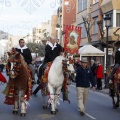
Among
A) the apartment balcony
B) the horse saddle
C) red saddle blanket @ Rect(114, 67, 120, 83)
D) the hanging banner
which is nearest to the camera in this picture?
the horse saddle

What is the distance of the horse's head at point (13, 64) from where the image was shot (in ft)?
44.4

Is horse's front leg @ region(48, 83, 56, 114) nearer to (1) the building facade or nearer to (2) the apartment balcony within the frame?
(2) the apartment balcony

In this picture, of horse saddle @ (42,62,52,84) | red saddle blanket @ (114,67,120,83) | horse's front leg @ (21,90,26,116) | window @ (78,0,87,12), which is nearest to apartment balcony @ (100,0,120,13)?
window @ (78,0,87,12)

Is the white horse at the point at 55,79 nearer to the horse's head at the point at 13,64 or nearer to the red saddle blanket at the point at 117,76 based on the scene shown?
the horse's head at the point at 13,64

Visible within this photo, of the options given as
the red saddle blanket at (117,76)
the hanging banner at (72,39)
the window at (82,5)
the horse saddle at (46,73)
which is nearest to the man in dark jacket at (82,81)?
the horse saddle at (46,73)

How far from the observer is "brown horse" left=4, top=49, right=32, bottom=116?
13.6m

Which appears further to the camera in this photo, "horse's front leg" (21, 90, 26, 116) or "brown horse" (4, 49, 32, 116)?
"horse's front leg" (21, 90, 26, 116)

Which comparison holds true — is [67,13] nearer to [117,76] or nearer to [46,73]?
[117,76]

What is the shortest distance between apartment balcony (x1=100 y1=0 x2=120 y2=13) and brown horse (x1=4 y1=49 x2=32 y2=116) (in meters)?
28.0

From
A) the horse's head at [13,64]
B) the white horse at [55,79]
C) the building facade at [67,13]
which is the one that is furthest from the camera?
the building facade at [67,13]

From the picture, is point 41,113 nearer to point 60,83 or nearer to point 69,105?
point 60,83

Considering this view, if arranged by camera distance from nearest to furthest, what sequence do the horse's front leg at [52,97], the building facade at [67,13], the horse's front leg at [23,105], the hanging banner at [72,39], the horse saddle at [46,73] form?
the horse's front leg at [23,105]
the horse's front leg at [52,97]
the horse saddle at [46,73]
the hanging banner at [72,39]
the building facade at [67,13]

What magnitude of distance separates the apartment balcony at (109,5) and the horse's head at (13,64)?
2902 cm

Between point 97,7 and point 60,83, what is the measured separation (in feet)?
108
